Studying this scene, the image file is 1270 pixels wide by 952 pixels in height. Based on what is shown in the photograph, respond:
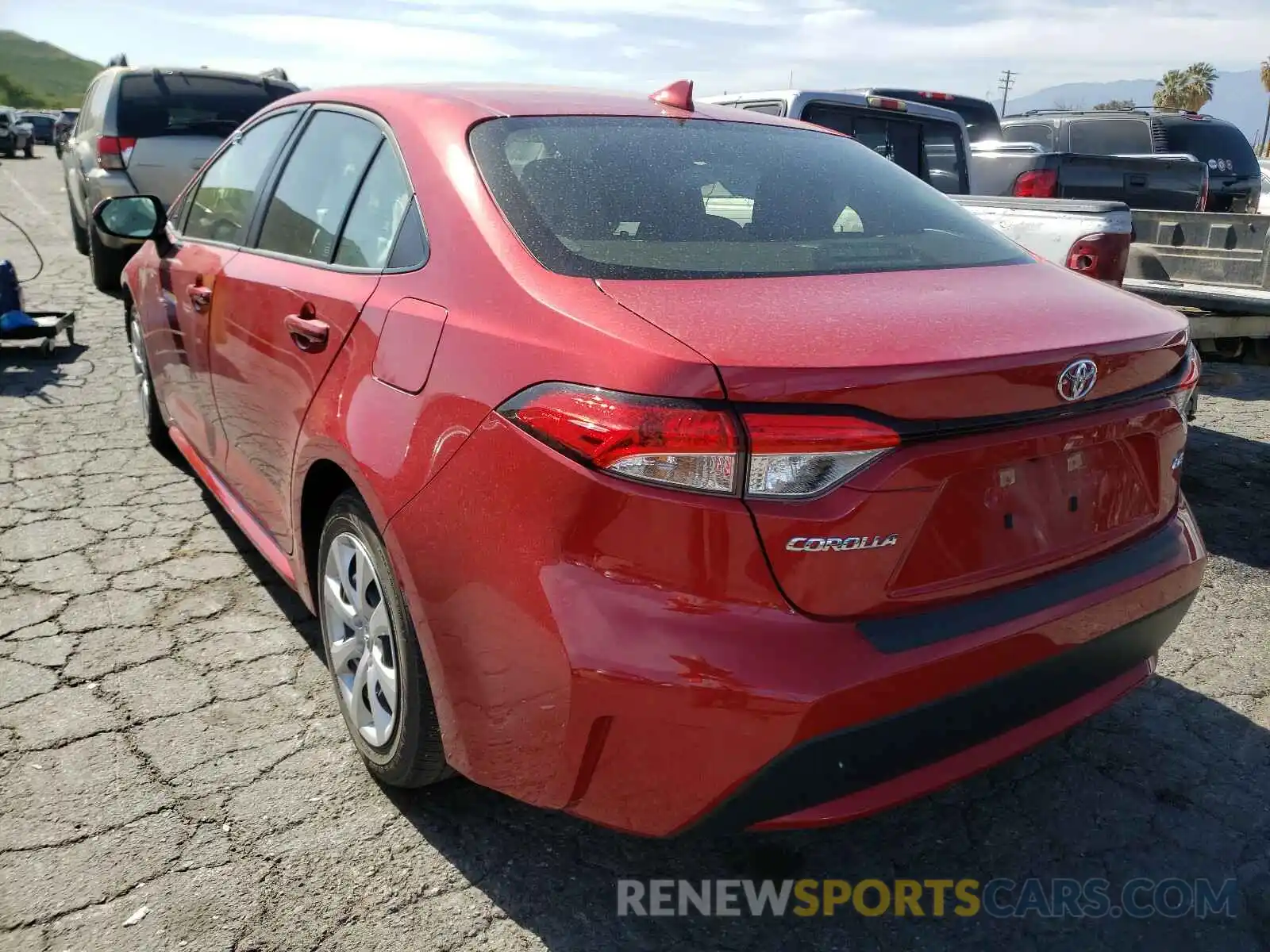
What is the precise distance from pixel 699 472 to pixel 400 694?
3.20 ft

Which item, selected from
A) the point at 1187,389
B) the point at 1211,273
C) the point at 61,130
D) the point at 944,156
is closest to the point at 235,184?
the point at 1187,389

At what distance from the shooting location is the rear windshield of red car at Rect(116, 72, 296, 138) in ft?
27.6

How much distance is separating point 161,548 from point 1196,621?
376 centimetres

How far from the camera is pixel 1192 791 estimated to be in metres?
2.52

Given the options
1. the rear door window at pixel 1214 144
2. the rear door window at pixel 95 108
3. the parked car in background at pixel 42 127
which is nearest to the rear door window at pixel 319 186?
the rear door window at pixel 95 108

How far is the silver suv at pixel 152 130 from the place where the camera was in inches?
327

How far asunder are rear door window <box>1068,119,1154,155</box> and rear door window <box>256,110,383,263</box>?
1108 centimetres

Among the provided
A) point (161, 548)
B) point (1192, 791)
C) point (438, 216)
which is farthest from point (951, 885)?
point (161, 548)

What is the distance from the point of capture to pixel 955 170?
22.2ft

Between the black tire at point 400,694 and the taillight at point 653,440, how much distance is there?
2.26 feet

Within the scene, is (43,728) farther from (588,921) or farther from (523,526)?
(523,526)

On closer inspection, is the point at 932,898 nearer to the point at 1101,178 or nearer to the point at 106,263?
the point at 1101,178

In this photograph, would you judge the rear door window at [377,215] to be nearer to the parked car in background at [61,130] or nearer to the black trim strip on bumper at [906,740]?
the black trim strip on bumper at [906,740]

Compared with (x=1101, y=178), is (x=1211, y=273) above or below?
below
